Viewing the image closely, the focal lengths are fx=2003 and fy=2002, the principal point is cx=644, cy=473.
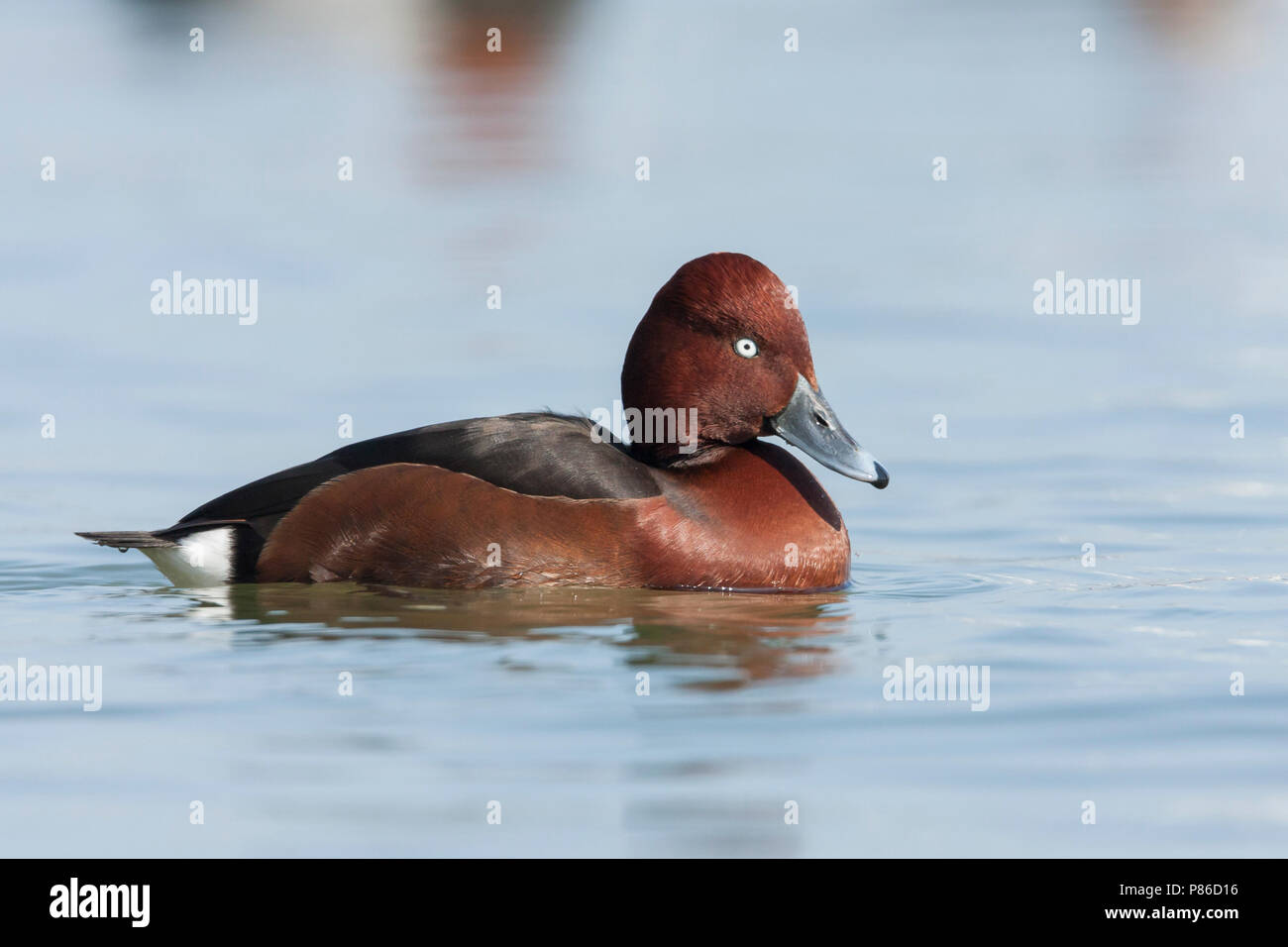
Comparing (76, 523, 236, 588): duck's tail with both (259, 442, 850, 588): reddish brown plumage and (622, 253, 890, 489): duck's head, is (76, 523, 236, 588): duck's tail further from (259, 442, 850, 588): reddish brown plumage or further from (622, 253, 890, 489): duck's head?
(622, 253, 890, 489): duck's head

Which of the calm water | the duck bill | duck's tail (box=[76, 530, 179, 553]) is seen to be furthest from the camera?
the duck bill

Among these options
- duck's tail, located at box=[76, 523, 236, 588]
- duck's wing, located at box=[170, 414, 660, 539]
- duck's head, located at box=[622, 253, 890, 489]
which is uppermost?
duck's head, located at box=[622, 253, 890, 489]

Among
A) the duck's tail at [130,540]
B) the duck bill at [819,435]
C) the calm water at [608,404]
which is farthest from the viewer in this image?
the duck bill at [819,435]

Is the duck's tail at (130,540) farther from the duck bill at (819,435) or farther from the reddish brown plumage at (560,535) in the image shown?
the duck bill at (819,435)

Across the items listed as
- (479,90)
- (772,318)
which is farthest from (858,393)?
(479,90)

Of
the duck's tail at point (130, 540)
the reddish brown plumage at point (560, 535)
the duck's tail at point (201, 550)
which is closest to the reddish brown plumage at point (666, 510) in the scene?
the reddish brown plumage at point (560, 535)

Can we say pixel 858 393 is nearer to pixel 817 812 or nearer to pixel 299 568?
pixel 299 568

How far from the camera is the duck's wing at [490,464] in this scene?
8.18 metres

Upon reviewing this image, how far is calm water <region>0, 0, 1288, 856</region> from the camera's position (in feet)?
18.6

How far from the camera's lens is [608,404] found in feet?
35.8

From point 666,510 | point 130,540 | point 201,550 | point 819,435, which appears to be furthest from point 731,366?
point 130,540

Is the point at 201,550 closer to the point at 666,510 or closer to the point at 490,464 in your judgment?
the point at 490,464

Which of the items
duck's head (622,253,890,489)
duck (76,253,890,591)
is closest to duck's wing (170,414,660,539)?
duck (76,253,890,591)

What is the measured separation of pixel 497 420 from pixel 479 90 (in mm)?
13782
